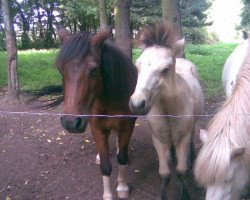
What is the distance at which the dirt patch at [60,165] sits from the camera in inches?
178

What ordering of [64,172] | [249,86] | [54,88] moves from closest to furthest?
[249,86] → [64,172] → [54,88]

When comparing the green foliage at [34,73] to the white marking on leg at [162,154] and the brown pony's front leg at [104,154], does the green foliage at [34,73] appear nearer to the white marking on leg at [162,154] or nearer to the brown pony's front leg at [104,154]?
the brown pony's front leg at [104,154]

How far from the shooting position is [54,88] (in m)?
5.40

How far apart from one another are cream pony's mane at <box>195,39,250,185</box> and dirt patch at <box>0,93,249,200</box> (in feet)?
4.63

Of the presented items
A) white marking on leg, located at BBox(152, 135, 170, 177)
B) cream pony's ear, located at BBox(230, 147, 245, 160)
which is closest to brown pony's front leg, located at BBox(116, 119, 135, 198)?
white marking on leg, located at BBox(152, 135, 170, 177)

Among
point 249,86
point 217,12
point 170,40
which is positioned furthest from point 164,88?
point 217,12

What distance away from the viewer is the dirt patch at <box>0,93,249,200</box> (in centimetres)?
452

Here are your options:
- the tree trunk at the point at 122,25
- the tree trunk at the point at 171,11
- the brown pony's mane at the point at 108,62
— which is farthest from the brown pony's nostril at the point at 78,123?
the tree trunk at the point at 122,25

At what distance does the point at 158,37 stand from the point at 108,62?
0.60m

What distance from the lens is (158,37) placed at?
3658 mm

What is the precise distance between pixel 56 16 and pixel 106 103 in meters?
22.0

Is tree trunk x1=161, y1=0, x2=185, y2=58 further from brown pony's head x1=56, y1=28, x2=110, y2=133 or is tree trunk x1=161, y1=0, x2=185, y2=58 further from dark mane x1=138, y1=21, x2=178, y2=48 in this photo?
brown pony's head x1=56, y1=28, x2=110, y2=133

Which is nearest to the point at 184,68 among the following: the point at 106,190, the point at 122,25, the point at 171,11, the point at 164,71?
the point at 164,71

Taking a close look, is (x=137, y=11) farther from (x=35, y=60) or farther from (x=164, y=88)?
(x=164, y=88)
